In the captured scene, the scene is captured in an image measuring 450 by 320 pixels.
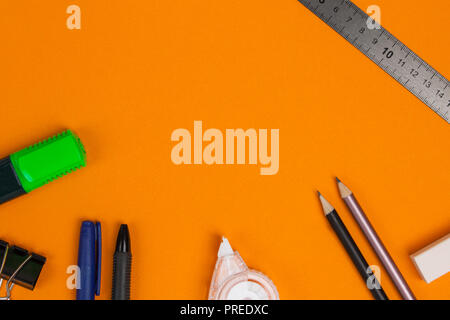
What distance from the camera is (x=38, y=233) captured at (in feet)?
3.47

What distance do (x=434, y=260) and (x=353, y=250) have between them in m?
0.19

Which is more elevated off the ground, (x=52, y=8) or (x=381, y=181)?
(x=52, y=8)

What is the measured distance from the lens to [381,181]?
3.54 feet

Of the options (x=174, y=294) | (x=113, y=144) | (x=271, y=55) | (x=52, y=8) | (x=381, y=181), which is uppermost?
(x=52, y=8)

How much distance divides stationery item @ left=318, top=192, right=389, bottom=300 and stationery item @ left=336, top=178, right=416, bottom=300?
35mm

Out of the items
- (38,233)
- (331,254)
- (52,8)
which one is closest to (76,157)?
(38,233)

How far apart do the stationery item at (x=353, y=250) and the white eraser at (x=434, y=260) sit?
0.11 m

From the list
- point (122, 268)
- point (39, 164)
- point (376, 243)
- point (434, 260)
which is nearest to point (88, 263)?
point (122, 268)

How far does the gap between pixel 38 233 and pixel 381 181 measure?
2.68 ft

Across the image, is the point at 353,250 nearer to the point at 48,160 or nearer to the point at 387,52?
the point at 387,52

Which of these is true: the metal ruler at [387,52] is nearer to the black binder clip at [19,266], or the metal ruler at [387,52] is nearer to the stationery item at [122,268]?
the stationery item at [122,268]

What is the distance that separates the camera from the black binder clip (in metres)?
1.01

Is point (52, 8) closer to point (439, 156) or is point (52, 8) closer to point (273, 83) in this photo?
point (273, 83)

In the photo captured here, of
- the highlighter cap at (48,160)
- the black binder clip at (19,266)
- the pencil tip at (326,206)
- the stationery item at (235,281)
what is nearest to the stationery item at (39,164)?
the highlighter cap at (48,160)
